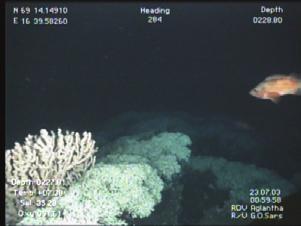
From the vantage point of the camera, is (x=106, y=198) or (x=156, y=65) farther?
(x=156, y=65)

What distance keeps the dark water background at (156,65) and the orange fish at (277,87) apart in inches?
1.3

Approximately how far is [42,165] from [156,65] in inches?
33.3

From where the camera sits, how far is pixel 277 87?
3.38 metres

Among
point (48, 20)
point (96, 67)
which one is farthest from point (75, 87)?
point (48, 20)

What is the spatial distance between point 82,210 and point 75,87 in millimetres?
687

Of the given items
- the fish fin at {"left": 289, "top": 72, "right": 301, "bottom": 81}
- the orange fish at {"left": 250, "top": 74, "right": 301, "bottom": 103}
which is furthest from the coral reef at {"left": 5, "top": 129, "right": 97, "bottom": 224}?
the fish fin at {"left": 289, "top": 72, "right": 301, "bottom": 81}

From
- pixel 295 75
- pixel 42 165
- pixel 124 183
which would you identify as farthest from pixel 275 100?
pixel 42 165

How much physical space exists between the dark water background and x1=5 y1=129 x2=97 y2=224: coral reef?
0.09 m

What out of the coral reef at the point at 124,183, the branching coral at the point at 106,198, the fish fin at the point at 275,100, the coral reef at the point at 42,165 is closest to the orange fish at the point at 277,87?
the fish fin at the point at 275,100

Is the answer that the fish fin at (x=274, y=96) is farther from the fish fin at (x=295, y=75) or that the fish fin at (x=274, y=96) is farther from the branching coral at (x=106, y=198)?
the branching coral at (x=106, y=198)

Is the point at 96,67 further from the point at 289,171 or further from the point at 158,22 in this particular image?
the point at 289,171

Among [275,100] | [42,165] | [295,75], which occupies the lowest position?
[42,165]

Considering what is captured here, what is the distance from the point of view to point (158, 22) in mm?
3367

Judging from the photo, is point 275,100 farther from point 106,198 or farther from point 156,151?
point 106,198
